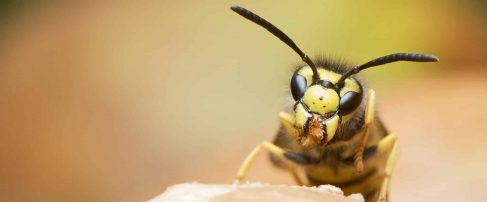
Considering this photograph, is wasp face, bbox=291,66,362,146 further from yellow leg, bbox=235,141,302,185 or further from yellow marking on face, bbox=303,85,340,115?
yellow leg, bbox=235,141,302,185

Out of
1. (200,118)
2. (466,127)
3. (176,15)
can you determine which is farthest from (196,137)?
(466,127)

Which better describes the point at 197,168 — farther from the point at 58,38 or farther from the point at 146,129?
the point at 58,38

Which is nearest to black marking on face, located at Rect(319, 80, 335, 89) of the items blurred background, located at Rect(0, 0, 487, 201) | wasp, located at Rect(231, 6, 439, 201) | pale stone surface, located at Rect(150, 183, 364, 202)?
wasp, located at Rect(231, 6, 439, 201)

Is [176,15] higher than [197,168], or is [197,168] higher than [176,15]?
[176,15]

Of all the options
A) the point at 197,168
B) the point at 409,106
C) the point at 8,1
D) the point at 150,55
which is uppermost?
the point at 8,1

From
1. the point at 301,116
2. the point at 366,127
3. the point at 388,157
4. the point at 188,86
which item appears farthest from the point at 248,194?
the point at 188,86

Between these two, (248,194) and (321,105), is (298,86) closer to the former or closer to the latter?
(321,105)
